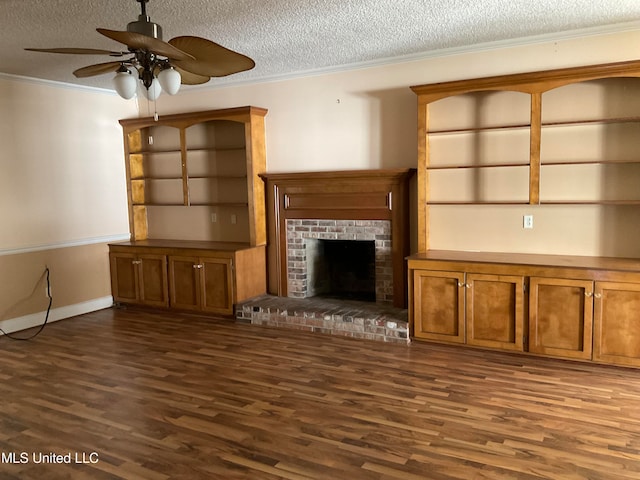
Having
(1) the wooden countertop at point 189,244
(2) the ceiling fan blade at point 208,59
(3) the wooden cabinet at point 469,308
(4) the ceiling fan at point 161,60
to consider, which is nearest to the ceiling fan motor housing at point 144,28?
(4) the ceiling fan at point 161,60

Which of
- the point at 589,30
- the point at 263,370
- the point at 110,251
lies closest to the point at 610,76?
the point at 589,30

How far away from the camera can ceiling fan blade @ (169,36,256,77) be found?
2674mm

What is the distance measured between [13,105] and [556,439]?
564cm

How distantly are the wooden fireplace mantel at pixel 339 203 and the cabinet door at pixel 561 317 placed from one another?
4.44 ft

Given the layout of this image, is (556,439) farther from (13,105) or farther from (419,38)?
(13,105)

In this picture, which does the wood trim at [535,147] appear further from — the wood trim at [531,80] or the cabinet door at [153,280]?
the cabinet door at [153,280]

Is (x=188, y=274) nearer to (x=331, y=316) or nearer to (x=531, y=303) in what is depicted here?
(x=331, y=316)

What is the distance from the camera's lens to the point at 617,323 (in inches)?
155

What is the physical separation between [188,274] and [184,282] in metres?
0.11

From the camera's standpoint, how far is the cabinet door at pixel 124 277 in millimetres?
6223

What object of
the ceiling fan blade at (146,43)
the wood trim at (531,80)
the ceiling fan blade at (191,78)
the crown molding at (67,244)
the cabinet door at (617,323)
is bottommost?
the cabinet door at (617,323)

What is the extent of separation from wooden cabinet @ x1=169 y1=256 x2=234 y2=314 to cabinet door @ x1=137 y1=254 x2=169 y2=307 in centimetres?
9

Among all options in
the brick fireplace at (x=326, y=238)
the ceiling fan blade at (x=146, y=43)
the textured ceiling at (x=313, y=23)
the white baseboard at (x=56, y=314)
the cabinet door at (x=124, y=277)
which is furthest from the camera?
the cabinet door at (x=124, y=277)

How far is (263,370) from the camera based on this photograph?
4.12 metres
